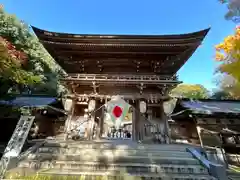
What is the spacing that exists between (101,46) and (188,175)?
8.04m

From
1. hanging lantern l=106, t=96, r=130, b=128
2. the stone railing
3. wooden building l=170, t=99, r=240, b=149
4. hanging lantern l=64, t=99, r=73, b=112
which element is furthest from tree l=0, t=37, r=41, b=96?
wooden building l=170, t=99, r=240, b=149

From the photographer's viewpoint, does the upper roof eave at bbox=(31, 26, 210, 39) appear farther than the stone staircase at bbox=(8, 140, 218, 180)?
Yes

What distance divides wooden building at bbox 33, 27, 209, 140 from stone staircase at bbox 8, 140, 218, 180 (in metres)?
2.56

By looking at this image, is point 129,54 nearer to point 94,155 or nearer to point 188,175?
point 94,155

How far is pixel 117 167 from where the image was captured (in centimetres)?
513

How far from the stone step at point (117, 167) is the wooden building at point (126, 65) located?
345cm

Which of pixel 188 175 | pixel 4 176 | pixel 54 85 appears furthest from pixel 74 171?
pixel 54 85

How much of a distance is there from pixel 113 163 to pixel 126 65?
22.1ft

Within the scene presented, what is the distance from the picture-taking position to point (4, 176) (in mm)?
4637

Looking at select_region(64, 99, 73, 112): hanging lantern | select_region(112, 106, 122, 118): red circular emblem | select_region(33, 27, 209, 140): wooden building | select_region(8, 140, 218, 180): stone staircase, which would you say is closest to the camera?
select_region(8, 140, 218, 180): stone staircase

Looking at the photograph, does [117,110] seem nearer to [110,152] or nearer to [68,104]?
[110,152]

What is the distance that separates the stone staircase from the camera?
4785 mm

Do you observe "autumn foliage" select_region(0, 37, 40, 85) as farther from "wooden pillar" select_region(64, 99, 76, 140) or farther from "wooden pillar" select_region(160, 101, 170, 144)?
"wooden pillar" select_region(160, 101, 170, 144)

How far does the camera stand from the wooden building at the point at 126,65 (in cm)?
901
